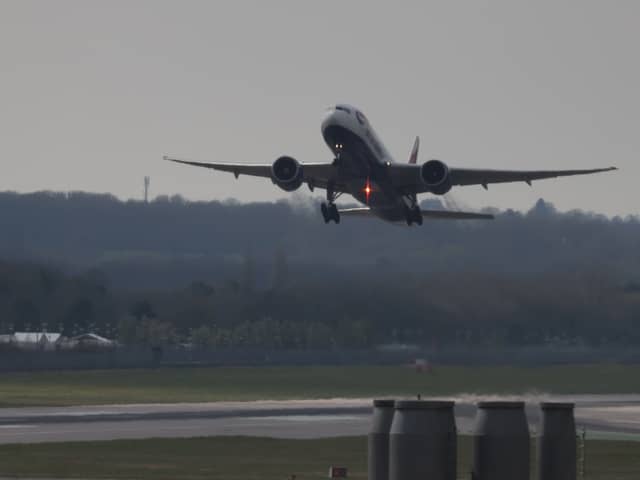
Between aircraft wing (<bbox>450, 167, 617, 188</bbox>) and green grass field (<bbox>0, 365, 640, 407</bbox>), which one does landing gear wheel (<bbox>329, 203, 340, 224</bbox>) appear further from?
green grass field (<bbox>0, 365, 640, 407</bbox>)

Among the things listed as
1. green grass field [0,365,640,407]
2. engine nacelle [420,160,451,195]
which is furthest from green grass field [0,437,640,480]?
green grass field [0,365,640,407]

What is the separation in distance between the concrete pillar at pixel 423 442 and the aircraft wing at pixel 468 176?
42.5m

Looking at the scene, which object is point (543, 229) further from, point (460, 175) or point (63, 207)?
point (63, 207)

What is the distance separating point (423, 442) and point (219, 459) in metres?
28.3

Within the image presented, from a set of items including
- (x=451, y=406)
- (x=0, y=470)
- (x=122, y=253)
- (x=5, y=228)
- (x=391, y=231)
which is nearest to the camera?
(x=451, y=406)

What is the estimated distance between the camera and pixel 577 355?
4363 inches

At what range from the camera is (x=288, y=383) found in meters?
98.4

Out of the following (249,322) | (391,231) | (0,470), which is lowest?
(0,470)

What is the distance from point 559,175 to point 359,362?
170 feet

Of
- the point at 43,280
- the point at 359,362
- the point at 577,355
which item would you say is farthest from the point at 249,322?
→ the point at 577,355

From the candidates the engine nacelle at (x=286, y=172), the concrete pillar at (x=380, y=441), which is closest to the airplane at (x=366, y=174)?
the engine nacelle at (x=286, y=172)

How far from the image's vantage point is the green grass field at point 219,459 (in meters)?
41.9

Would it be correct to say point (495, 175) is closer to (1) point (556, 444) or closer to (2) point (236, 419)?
(2) point (236, 419)

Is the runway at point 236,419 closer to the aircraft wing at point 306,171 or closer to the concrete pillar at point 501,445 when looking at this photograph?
the aircraft wing at point 306,171
